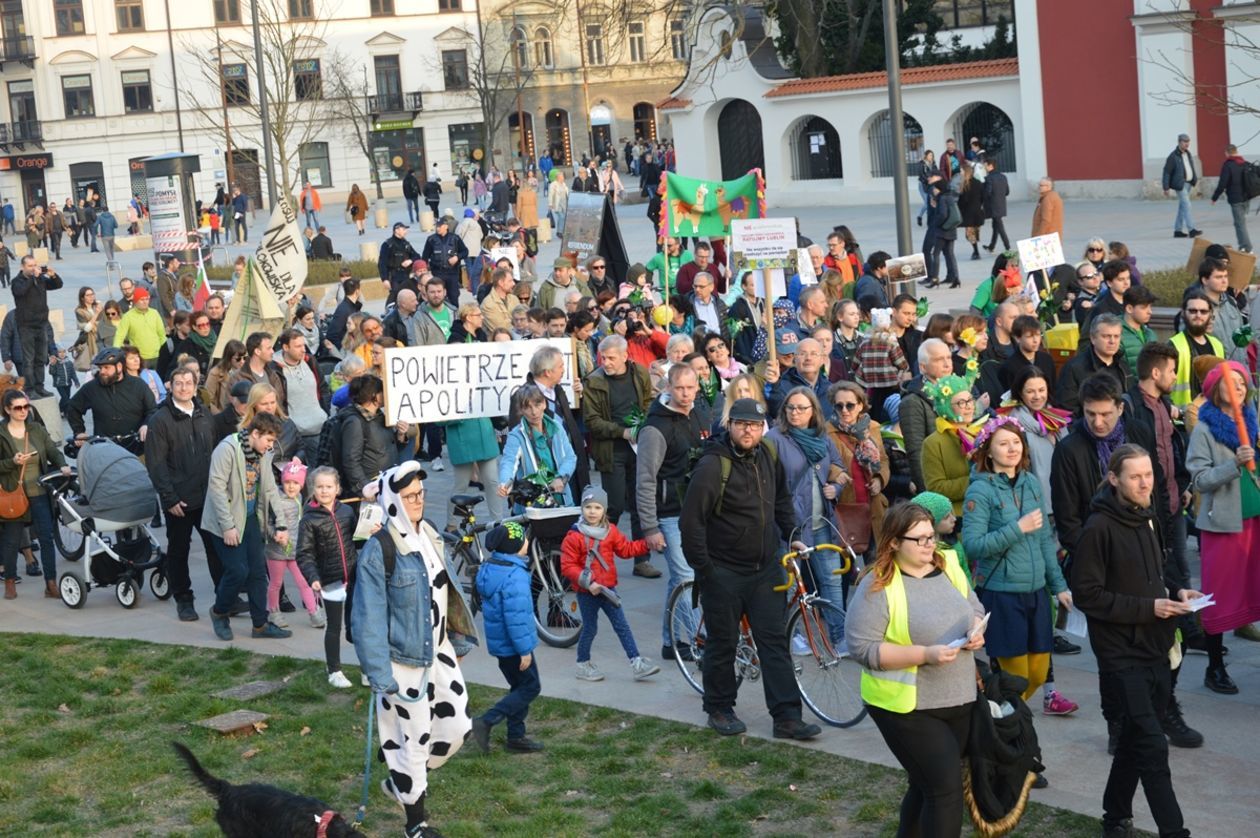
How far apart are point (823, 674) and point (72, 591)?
6.23 metres

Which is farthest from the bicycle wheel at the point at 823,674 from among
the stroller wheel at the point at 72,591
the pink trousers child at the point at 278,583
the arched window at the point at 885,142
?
the arched window at the point at 885,142

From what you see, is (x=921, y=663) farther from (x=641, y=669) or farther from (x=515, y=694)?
(x=641, y=669)

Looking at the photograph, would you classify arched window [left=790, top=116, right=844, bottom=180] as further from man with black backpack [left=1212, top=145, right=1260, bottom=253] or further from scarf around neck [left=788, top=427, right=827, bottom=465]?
scarf around neck [left=788, top=427, right=827, bottom=465]

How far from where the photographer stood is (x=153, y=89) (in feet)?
253

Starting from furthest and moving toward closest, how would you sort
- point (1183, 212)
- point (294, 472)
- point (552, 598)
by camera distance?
1. point (1183, 212)
2. point (294, 472)
3. point (552, 598)

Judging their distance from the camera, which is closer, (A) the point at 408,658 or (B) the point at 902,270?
(A) the point at 408,658

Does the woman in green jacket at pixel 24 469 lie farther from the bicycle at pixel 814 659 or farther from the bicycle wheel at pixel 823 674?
the bicycle wheel at pixel 823 674

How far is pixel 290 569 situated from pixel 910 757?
6487 mm

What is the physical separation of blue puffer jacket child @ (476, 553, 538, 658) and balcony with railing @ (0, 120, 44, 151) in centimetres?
7207

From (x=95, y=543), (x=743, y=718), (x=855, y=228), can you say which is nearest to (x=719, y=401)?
(x=743, y=718)

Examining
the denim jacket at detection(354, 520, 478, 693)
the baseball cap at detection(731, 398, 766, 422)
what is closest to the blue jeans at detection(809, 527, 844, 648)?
the baseball cap at detection(731, 398, 766, 422)

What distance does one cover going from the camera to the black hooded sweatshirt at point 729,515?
342 inches

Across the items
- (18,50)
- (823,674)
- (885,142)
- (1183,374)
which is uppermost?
(18,50)

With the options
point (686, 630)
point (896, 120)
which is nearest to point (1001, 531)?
point (686, 630)
